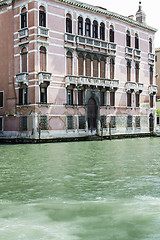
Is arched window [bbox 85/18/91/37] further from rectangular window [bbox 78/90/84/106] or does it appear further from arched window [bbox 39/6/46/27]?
rectangular window [bbox 78/90/84/106]

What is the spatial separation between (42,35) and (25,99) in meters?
4.39

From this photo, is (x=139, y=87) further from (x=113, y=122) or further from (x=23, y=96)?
(x=23, y=96)

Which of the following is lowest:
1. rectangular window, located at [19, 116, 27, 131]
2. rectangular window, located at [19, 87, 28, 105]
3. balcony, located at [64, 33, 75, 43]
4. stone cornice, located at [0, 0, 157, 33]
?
rectangular window, located at [19, 116, 27, 131]

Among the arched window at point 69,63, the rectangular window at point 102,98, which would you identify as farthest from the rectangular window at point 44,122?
the rectangular window at point 102,98

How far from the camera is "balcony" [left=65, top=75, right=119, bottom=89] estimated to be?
2591 centimetres

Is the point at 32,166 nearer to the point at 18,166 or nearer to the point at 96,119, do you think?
the point at 18,166

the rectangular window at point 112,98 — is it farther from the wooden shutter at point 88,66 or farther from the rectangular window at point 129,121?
the wooden shutter at point 88,66

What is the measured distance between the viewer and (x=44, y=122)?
24.6 meters

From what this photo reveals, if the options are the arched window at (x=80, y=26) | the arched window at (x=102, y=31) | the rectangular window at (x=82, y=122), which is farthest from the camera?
the arched window at (x=102, y=31)

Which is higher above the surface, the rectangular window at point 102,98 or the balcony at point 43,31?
the balcony at point 43,31

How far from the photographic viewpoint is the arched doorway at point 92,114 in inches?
1101

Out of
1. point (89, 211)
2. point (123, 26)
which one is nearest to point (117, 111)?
point (123, 26)

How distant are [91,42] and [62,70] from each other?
142 inches

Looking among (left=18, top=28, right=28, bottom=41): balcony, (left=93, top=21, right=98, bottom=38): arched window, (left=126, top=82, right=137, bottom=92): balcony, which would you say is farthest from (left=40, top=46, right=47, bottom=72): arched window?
(left=126, top=82, right=137, bottom=92): balcony
